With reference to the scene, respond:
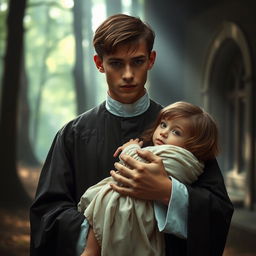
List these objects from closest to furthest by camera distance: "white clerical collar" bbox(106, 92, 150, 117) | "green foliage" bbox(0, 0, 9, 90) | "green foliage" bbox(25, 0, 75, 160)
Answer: "white clerical collar" bbox(106, 92, 150, 117) → "green foliage" bbox(0, 0, 9, 90) → "green foliage" bbox(25, 0, 75, 160)

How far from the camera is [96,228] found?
2.00 metres

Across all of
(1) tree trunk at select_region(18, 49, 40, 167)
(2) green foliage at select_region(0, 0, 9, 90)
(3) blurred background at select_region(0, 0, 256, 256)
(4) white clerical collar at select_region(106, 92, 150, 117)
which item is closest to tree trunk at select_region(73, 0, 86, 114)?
(3) blurred background at select_region(0, 0, 256, 256)

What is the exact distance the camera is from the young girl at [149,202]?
1.97m

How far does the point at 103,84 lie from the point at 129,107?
488 inches

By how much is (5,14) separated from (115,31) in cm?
885

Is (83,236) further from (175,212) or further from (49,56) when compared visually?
(49,56)

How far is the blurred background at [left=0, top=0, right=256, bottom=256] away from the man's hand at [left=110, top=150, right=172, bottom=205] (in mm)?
5013

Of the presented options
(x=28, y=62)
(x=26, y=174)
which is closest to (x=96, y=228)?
(x=26, y=174)

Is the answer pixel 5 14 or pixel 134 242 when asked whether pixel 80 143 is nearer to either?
pixel 134 242

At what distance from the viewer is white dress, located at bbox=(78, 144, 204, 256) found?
6.44 feet

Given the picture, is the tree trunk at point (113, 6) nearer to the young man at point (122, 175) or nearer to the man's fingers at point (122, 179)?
the young man at point (122, 175)

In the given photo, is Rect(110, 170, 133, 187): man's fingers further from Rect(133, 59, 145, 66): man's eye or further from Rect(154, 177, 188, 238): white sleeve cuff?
Rect(133, 59, 145, 66): man's eye

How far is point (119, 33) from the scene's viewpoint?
209cm

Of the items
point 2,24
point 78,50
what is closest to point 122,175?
point 2,24
